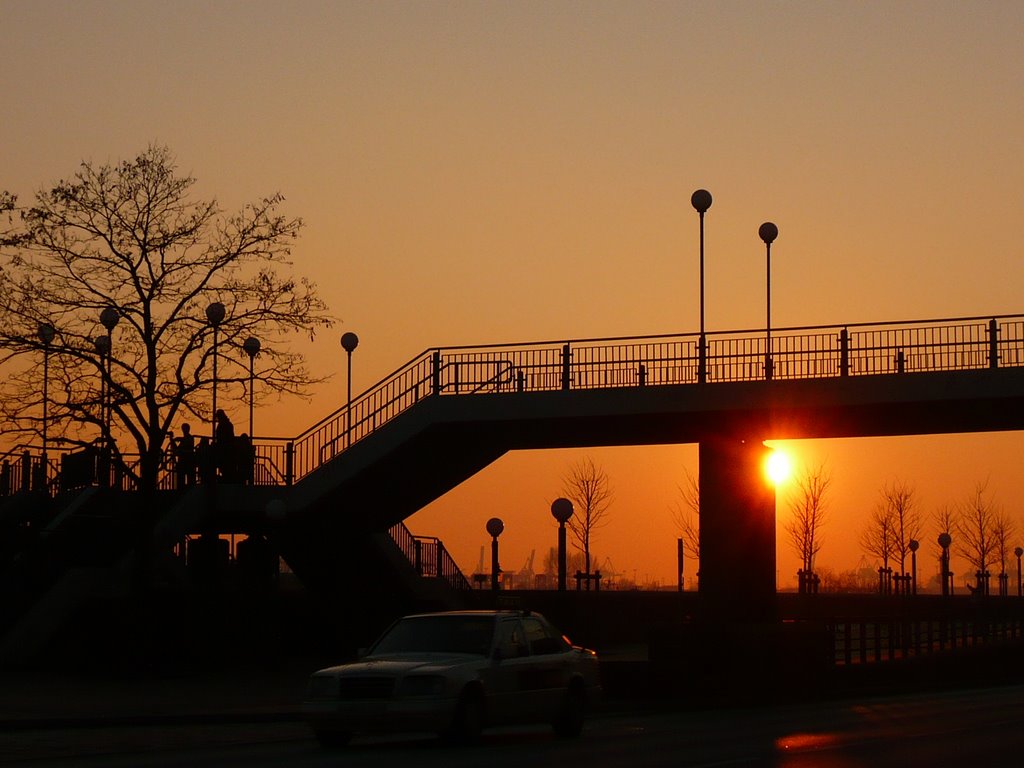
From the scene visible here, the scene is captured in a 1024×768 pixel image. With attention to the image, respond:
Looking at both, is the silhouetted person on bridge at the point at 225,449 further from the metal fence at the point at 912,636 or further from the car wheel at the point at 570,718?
the car wheel at the point at 570,718

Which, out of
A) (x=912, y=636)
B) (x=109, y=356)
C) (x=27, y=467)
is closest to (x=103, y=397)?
(x=109, y=356)

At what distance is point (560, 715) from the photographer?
21953 mm

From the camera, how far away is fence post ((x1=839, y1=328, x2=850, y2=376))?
36.5m

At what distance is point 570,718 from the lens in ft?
72.5

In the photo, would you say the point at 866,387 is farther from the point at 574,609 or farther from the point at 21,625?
the point at 21,625

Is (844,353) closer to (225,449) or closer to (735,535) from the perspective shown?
(735,535)

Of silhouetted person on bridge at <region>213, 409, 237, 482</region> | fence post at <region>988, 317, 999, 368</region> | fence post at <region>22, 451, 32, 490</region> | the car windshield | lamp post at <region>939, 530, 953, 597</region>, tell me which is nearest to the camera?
the car windshield

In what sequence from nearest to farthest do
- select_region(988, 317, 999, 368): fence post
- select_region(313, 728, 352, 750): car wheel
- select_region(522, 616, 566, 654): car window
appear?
1. select_region(313, 728, 352, 750): car wheel
2. select_region(522, 616, 566, 654): car window
3. select_region(988, 317, 999, 368): fence post

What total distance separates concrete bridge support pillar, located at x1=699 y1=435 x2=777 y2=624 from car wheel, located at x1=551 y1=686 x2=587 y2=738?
16820 millimetres

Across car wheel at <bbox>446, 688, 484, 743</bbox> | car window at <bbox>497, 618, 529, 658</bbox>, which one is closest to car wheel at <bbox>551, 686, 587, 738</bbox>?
car window at <bbox>497, 618, 529, 658</bbox>

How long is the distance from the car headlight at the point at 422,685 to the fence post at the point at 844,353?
18.7 meters

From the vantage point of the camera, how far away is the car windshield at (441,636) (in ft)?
69.3

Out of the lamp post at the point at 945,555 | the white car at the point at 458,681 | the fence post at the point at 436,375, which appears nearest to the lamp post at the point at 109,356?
the fence post at the point at 436,375

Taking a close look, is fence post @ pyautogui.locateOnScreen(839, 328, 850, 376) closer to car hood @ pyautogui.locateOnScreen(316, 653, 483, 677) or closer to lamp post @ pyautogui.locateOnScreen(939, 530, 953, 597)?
car hood @ pyautogui.locateOnScreen(316, 653, 483, 677)
